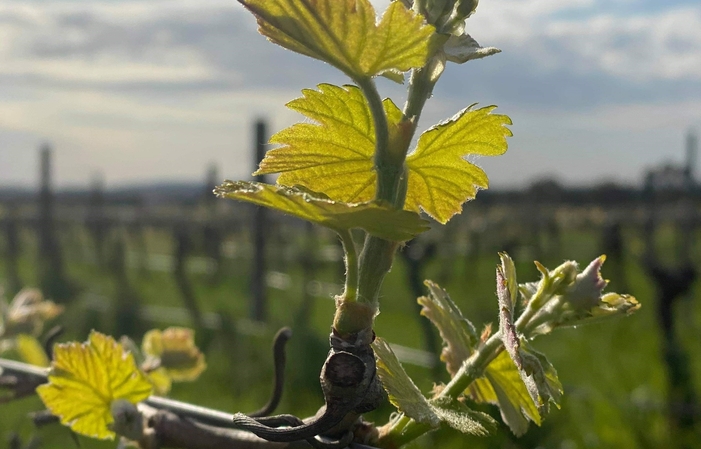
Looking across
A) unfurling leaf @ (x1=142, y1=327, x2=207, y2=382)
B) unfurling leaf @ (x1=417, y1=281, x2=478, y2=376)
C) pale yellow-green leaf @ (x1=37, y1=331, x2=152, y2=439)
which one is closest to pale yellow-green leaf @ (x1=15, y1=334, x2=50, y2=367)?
unfurling leaf @ (x1=142, y1=327, x2=207, y2=382)

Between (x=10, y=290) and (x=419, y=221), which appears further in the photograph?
(x=10, y=290)

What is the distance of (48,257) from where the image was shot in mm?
5477

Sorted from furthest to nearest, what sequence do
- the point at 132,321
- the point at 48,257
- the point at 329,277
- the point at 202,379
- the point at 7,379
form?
the point at 329,277 → the point at 48,257 → the point at 132,321 → the point at 202,379 → the point at 7,379

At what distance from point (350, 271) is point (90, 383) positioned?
21 centimetres

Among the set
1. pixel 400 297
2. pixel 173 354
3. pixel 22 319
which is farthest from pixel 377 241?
pixel 400 297

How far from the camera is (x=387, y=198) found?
9.6 inches

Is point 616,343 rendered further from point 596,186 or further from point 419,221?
point 596,186

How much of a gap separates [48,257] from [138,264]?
1907mm

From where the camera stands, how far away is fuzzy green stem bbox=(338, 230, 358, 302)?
24cm

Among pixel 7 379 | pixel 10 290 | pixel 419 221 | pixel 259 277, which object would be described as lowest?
pixel 10 290

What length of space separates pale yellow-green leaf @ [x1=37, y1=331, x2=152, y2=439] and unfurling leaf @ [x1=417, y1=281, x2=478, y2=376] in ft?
0.55

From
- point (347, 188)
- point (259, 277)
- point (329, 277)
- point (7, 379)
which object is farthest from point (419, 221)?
point (329, 277)

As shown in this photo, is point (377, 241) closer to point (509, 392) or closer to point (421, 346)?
point (509, 392)

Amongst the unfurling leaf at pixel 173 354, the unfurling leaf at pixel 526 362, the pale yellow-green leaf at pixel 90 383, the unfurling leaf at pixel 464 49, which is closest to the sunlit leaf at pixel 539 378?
the unfurling leaf at pixel 526 362
